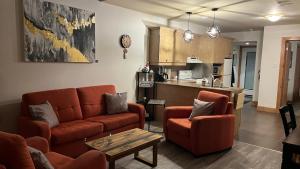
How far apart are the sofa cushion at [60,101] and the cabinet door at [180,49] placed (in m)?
2.89

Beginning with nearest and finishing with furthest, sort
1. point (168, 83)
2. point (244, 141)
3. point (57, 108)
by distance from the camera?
point (57, 108), point (244, 141), point (168, 83)

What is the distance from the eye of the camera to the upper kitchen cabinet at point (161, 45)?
521 centimetres

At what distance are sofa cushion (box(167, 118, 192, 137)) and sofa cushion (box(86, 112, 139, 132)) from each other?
2.07 ft

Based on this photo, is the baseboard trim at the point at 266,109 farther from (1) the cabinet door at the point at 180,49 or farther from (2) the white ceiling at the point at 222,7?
(1) the cabinet door at the point at 180,49

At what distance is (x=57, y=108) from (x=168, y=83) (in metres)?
2.49

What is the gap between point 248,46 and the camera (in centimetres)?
912

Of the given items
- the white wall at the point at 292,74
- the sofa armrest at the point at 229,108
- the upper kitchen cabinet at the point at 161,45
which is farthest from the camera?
the white wall at the point at 292,74

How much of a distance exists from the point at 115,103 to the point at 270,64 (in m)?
5.07

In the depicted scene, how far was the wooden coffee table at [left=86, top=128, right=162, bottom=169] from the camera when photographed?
2346mm

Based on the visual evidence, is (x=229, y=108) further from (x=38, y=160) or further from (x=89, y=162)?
(x=38, y=160)

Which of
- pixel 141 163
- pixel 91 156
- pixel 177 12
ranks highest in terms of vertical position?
pixel 177 12

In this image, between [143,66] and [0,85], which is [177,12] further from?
[0,85]

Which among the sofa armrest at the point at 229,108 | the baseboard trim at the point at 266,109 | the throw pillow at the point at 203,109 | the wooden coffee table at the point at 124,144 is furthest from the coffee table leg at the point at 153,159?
the baseboard trim at the point at 266,109

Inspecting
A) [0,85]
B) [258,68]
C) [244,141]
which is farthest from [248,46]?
[0,85]
